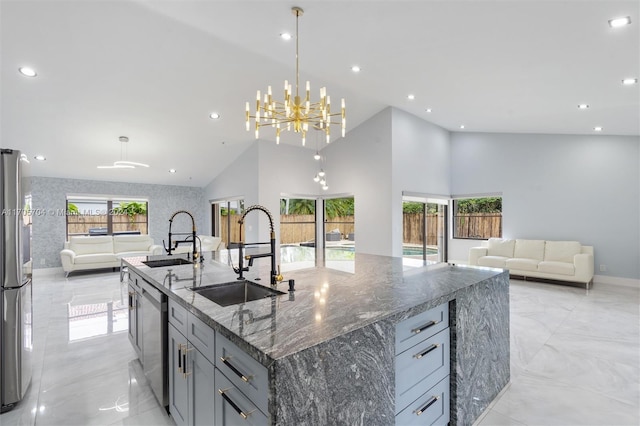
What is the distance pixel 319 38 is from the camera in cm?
372

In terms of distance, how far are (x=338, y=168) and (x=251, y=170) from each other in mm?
2020

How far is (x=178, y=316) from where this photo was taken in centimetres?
179

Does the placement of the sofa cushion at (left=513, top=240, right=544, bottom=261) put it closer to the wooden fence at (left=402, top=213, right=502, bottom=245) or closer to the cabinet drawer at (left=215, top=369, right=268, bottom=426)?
the wooden fence at (left=402, top=213, right=502, bottom=245)

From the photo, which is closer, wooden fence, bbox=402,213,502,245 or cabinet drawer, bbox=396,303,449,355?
cabinet drawer, bbox=396,303,449,355

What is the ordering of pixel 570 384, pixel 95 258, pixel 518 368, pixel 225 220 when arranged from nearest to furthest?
1. pixel 570 384
2. pixel 518 368
3. pixel 95 258
4. pixel 225 220

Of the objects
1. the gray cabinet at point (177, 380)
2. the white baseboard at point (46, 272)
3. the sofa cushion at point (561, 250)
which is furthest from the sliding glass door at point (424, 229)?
the white baseboard at point (46, 272)

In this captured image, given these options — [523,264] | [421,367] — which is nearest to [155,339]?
[421,367]

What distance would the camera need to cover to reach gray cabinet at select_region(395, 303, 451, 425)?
1.51 m

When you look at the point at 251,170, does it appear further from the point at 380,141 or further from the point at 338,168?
the point at 380,141

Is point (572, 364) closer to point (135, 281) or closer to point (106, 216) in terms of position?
point (135, 281)

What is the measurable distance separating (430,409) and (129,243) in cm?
842

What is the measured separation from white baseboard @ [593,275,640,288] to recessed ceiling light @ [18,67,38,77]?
9.76 metres

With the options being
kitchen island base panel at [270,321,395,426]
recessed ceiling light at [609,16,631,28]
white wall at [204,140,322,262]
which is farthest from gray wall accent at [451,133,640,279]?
kitchen island base panel at [270,321,395,426]

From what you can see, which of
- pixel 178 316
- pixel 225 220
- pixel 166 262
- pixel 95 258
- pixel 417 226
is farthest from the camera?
pixel 225 220
